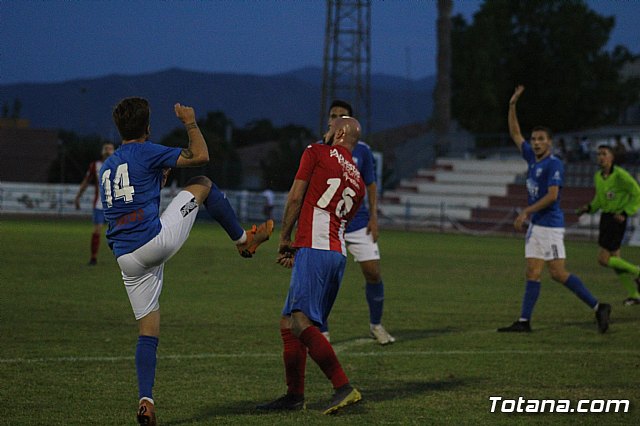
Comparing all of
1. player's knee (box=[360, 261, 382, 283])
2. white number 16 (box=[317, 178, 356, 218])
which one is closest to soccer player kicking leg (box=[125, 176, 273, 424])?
white number 16 (box=[317, 178, 356, 218])

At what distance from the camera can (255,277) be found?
18266mm

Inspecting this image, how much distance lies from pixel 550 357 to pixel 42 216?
127ft

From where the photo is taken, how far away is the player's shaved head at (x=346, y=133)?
7.15 m

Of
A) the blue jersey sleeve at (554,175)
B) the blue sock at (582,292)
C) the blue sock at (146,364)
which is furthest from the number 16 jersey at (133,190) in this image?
the blue sock at (582,292)

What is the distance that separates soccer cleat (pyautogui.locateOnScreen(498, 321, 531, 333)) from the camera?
37.5 feet

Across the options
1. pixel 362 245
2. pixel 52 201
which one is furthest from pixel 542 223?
pixel 52 201

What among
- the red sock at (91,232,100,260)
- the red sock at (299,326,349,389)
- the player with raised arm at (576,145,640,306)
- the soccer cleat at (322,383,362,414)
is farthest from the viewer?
the red sock at (91,232,100,260)

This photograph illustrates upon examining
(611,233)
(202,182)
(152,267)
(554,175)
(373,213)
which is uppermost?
(554,175)

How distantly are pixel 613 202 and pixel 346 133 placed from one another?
8.56 metres

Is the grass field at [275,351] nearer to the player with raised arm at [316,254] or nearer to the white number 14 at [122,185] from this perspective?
the player with raised arm at [316,254]

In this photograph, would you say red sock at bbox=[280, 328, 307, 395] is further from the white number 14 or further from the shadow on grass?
the white number 14

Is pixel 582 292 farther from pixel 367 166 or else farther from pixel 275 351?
pixel 275 351

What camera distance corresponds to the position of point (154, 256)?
251 inches

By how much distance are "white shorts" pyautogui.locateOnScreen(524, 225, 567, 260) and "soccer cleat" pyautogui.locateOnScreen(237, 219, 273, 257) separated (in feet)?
17.1
